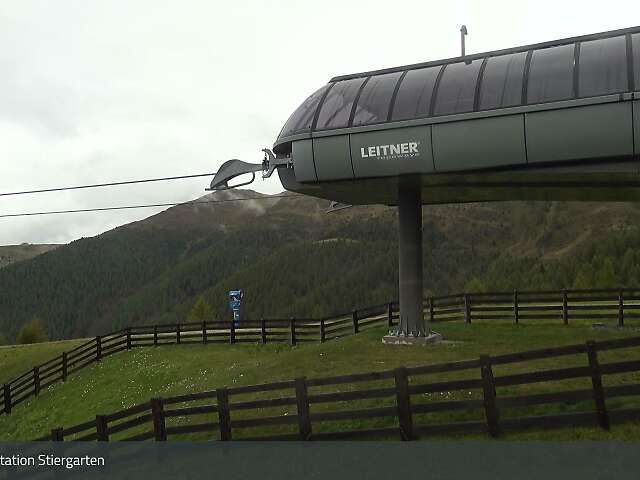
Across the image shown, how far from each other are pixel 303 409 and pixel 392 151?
282 inches

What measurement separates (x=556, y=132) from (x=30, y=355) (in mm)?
36178

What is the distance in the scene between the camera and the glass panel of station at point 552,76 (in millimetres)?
12398

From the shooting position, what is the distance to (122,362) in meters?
26.0

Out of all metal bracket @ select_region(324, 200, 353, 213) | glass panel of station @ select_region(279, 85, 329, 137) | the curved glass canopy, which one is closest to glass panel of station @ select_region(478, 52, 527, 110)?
the curved glass canopy

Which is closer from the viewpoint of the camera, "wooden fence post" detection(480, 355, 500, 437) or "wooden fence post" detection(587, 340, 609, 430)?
"wooden fence post" detection(587, 340, 609, 430)

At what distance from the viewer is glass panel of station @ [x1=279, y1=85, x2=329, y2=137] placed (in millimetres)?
15523

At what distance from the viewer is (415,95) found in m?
14.4

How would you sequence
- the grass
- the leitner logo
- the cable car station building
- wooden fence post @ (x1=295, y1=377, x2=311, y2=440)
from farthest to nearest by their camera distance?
the leitner logo → the cable car station building → the grass → wooden fence post @ (x1=295, y1=377, x2=311, y2=440)

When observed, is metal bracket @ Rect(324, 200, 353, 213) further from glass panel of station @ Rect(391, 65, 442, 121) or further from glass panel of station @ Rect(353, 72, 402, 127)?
glass panel of station @ Rect(391, 65, 442, 121)

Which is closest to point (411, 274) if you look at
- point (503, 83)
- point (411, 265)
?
point (411, 265)

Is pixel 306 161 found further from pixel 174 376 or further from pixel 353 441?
pixel 174 376

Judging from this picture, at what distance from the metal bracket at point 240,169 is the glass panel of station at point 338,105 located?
1.93 m

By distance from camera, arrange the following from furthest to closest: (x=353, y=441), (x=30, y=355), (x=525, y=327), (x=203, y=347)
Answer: (x=30, y=355)
(x=203, y=347)
(x=525, y=327)
(x=353, y=441)

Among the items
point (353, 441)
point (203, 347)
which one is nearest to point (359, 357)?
point (353, 441)
